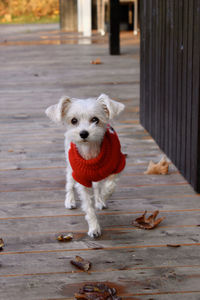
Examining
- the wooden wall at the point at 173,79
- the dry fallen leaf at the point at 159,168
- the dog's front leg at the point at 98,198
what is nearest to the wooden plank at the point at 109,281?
the dog's front leg at the point at 98,198

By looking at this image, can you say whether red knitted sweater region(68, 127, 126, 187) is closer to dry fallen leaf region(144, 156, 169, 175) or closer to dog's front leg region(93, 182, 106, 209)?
dog's front leg region(93, 182, 106, 209)

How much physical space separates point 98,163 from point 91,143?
0.42 ft

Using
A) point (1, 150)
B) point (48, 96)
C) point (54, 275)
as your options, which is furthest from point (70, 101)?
point (48, 96)

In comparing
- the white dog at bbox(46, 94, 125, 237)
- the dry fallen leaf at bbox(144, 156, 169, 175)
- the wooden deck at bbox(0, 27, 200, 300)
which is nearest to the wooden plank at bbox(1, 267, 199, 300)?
the wooden deck at bbox(0, 27, 200, 300)

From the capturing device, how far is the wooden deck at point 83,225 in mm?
2396

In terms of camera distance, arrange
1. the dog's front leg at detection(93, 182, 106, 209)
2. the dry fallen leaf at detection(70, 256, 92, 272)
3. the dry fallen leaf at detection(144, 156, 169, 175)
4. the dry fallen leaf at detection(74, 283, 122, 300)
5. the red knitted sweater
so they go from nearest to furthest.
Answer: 1. the dry fallen leaf at detection(74, 283, 122, 300)
2. the dry fallen leaf at detection(70, 256, 92, 272)
3. the red knitted sweater
4. the dog's front leg at detection(93, 182, 106, 209)
5. the dry fallen leaf at detection(144, 156, 169, 175)

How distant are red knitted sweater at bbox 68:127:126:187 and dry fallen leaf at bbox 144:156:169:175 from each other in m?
0.88

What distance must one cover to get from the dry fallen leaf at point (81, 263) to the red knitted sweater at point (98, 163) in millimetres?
556

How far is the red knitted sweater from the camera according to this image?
2967 millimetres

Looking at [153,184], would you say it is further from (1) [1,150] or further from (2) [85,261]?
(1) [1,150]

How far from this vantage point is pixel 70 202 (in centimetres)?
333

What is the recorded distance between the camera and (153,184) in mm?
3693

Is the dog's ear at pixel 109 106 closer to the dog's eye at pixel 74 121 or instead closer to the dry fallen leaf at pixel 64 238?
the dog's eye at pixel 74 121

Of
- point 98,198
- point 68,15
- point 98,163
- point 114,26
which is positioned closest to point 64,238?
point 98,163
